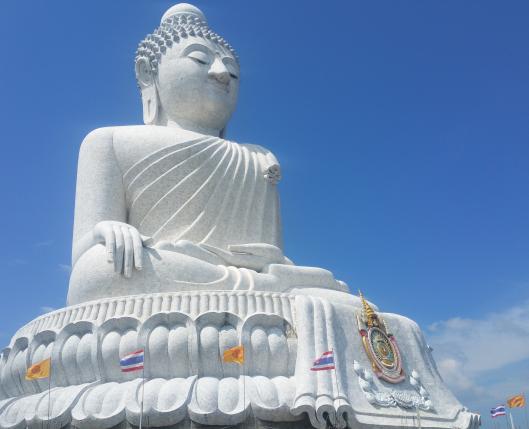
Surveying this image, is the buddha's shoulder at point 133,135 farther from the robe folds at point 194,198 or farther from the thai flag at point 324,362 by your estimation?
the thai flag at point 324,362

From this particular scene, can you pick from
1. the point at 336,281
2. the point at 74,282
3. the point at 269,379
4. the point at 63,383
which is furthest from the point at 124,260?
the point at 336,281

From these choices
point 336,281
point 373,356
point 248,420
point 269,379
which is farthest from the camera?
point 336,281

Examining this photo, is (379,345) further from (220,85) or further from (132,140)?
(220,85)

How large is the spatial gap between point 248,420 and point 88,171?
5.31 m

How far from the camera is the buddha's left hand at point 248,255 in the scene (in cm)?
962

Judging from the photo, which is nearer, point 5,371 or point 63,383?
point 63,383

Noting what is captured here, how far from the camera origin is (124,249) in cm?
852

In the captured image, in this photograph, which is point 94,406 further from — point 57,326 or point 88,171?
point 88,171

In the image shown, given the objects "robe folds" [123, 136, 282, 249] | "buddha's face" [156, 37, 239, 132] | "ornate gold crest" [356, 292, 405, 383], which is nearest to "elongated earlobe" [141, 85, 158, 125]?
"buddha's face" [156, 37, 239, 132]

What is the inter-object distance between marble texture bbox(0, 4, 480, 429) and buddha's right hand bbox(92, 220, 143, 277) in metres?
0.02

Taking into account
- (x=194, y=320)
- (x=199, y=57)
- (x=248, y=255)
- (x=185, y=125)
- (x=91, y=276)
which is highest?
(x=199, y=57)

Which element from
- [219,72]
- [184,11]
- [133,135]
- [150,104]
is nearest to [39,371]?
[133,135]

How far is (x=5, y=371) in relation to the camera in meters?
8.63

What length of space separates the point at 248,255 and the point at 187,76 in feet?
12.9
